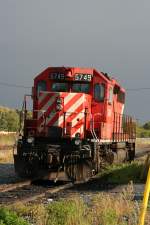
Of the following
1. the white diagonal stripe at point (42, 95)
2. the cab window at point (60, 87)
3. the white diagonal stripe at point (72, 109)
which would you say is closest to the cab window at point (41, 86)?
the cab window at point (60, 87)

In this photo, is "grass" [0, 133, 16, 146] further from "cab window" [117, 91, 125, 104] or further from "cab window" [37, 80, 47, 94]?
"cab window" [37, 80, 47, 94]

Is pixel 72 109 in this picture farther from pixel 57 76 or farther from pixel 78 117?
pixel 57 76

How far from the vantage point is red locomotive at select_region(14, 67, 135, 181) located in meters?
17.8

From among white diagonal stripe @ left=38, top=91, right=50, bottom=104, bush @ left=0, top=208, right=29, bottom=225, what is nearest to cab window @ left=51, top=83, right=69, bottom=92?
white diagonal stripe @ left=38, top=91, right=50, bottom=104

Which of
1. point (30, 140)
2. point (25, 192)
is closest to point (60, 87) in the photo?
point (30, 140)

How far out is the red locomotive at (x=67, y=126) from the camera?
17.8m

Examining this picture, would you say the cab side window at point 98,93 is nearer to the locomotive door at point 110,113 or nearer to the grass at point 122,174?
the locomotive door at point 110,113

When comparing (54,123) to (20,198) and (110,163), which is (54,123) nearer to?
(110,163)

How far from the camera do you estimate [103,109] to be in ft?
63.8

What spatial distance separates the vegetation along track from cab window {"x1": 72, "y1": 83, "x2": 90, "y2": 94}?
11.3 ft

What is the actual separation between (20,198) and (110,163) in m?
7.37

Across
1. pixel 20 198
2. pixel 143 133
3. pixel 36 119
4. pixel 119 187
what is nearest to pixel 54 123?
pixel 36 119

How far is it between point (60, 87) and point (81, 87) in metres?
0.71

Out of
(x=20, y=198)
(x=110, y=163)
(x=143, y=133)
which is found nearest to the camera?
(x=20, y=198)
